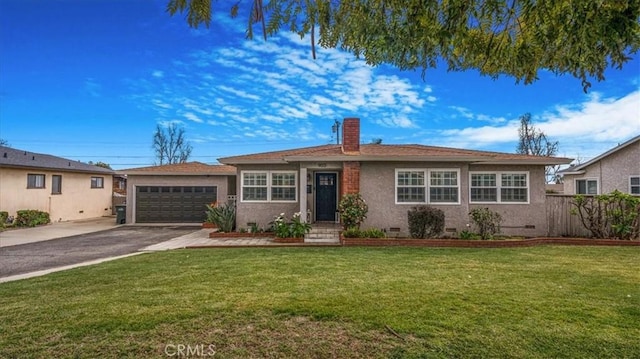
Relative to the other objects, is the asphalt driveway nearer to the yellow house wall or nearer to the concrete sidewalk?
the concrete sidewalk

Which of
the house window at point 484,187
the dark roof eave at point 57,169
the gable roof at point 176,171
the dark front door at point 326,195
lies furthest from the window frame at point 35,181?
the house window at point 484,187

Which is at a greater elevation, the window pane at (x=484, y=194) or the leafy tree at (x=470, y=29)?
the leafy tree at (x=470, y=29)

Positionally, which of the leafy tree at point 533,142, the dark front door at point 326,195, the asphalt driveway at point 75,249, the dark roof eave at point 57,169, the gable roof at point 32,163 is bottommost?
the asphalt driveway at point 75,249

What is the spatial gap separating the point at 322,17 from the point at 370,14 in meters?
0.47

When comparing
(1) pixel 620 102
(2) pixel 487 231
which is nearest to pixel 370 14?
(2) pixel 487 231

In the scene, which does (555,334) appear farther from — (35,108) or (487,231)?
(35,108)

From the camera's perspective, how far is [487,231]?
35.7 ft

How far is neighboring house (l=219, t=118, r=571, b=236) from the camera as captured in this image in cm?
1160

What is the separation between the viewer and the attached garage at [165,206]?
17484 millimetres

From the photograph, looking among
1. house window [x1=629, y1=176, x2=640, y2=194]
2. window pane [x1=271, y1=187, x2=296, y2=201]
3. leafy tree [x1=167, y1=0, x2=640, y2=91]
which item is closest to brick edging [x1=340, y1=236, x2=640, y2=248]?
window pane [x1=271, y1=187, x2=296, y2=201]

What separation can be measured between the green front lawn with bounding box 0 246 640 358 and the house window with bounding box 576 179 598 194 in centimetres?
1200

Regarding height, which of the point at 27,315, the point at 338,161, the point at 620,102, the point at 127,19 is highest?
the point at 127,19

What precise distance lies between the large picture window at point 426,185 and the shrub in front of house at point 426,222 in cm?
85

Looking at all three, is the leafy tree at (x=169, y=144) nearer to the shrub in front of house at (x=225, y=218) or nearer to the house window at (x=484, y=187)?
the shrub in front of house at (x=225, y=218)
